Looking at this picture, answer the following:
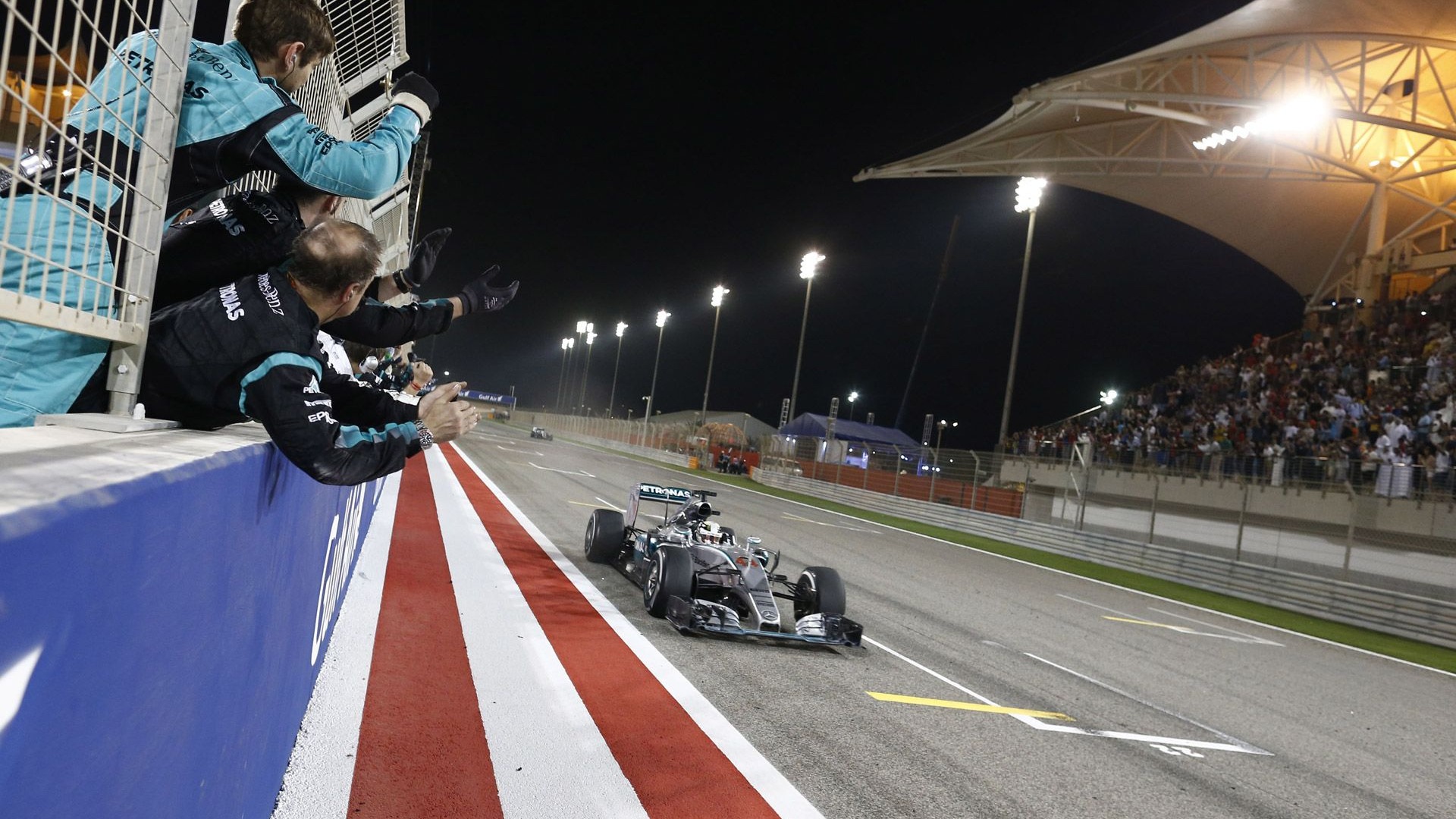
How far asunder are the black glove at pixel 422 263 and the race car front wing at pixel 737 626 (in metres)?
3.44

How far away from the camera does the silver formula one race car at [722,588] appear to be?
21.4 feet

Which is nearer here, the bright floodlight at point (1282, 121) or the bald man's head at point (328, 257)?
the bald man's head at point (328, 257)

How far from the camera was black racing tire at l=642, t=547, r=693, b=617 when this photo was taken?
22.4ft

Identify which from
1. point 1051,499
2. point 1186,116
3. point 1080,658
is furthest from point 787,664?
point 1186,116

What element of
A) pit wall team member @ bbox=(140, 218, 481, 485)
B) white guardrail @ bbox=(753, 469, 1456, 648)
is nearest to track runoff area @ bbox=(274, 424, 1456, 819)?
pit wall team member @ bbox=(140, 218, 481, 485)

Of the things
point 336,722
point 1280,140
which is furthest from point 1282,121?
point 336,722

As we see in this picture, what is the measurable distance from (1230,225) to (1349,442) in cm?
2119

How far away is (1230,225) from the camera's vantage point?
37.2 m

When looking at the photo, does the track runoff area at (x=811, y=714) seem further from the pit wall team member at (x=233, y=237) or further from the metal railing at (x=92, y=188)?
the metal railing at (x=92, y=188)

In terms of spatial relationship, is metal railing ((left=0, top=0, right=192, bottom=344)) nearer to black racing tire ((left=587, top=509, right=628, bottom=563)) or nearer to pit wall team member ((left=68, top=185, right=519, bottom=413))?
pit wall team member ((left=68, top=185, right=519, bottom=413))

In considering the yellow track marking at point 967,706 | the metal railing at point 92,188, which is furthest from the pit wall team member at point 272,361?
the yellow track marking at point 967,706

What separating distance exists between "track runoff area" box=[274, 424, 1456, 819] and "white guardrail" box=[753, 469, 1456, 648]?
355 cm

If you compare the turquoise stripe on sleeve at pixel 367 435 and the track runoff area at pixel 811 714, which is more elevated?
the turquoise stripe on sleeve at pixel 367 435

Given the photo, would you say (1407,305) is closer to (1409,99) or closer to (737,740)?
(1409,99)
